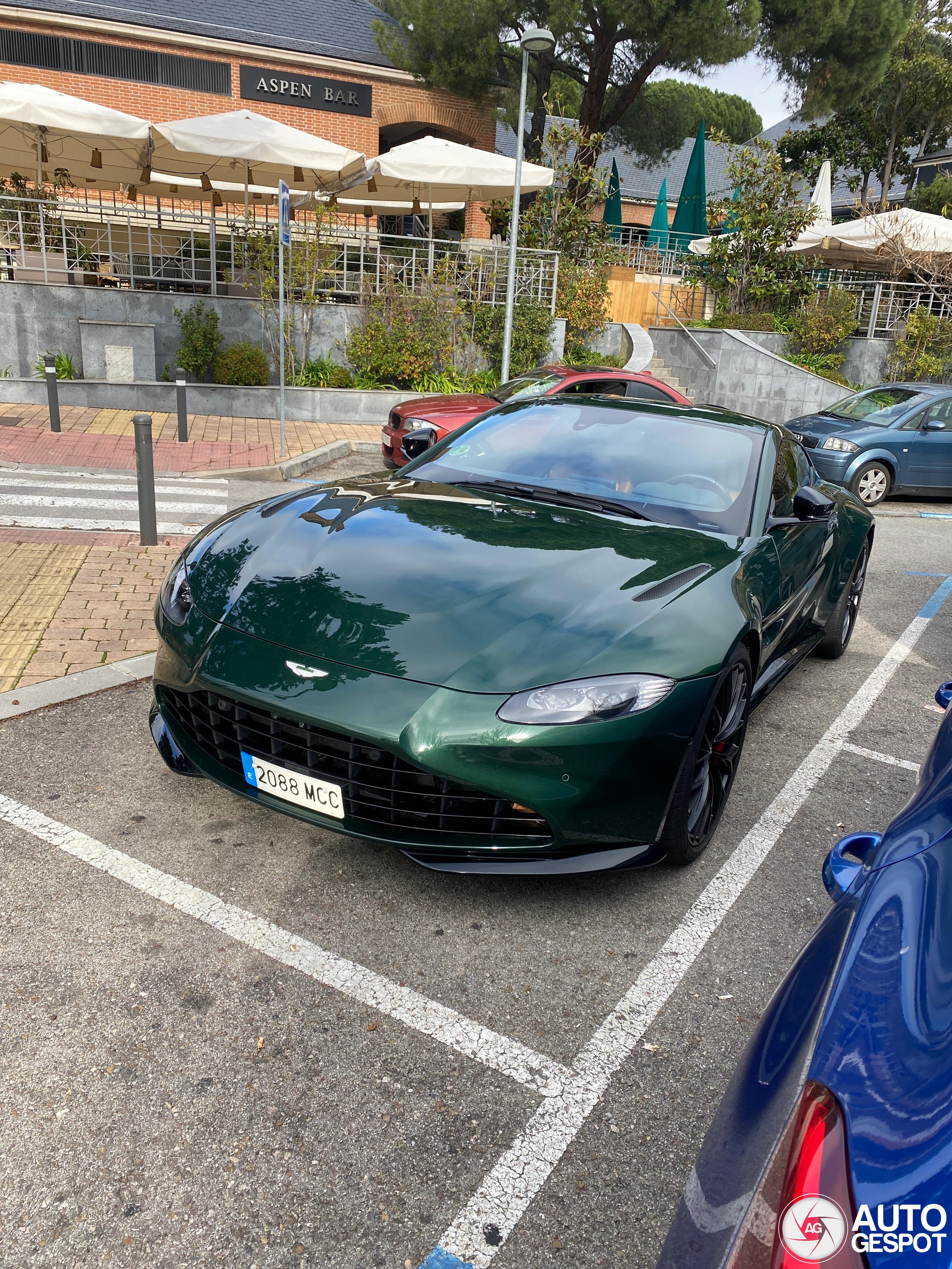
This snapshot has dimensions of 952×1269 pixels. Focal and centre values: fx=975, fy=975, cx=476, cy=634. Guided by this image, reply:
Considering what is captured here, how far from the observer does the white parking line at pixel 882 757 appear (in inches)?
174

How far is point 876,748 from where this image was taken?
4621 mm

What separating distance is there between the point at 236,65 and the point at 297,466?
19742mm

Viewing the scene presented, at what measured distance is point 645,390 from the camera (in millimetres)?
11195

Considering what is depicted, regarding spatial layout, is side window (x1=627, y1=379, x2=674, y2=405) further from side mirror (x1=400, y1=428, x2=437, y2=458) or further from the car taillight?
the car taillight

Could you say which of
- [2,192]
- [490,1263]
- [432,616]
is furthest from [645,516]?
[2,192]

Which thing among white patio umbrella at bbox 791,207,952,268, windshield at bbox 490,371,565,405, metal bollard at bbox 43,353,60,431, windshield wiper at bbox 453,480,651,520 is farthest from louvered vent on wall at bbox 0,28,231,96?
windshield wiper at bbox 453,480,651,520

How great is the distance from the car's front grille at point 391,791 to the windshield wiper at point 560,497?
61.5 inches

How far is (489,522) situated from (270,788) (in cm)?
134

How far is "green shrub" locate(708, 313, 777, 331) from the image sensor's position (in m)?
20.4

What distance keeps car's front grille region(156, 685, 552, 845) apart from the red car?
658 cm

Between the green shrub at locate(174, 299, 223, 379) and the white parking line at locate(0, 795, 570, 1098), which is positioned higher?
the green shrub at locate(174, 299, 223, 379)

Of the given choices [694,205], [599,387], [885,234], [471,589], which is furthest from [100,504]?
[694,205]

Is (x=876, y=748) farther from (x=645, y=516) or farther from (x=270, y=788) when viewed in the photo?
(x=270, y=788)

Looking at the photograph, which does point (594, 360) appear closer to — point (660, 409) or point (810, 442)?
point (810, 442)
